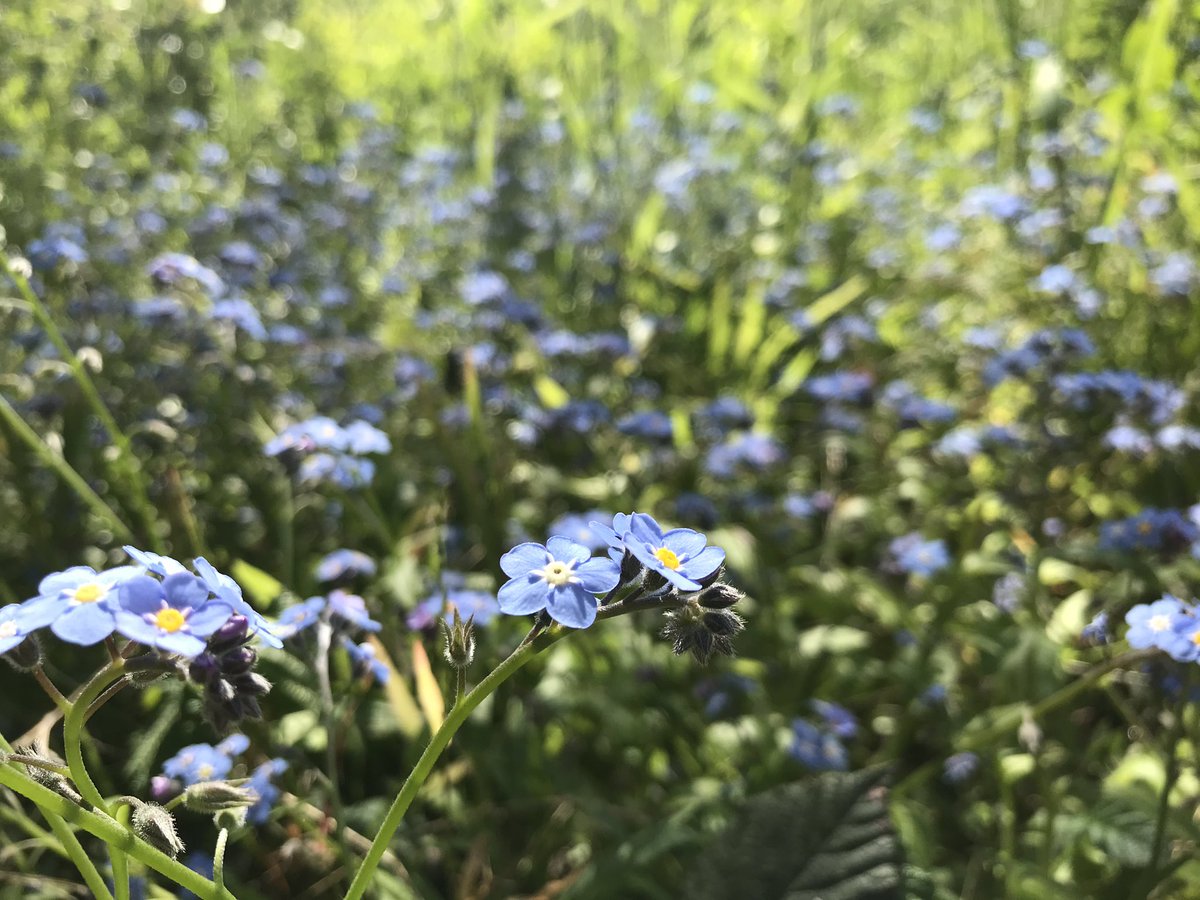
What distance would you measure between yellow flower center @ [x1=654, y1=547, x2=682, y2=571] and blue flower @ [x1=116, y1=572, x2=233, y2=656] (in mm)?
583

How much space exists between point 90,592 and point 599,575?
65cm

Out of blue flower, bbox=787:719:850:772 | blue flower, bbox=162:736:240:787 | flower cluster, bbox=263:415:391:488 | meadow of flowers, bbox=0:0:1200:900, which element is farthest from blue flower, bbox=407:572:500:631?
blue flower, bbox=787:719:850:772

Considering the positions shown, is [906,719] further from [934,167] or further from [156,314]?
[934,167]

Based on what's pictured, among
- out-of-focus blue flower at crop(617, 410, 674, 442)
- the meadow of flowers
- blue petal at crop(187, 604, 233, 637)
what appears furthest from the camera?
out-of-focus blue flower at crop(617, 410, 674, 442)

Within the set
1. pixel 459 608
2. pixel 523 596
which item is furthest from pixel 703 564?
pixel 459 608

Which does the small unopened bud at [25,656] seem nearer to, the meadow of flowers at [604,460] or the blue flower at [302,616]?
the meadow of flowers at [604,460]

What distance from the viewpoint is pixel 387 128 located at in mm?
6641

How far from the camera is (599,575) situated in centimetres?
134

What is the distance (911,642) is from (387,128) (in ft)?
16.6

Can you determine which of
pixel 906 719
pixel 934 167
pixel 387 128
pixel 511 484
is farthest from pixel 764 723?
pixel 387 128

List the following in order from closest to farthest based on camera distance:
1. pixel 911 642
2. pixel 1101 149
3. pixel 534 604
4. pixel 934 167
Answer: pixel 534 604 < pixel 911 642 < pixel 1101 149 < pixel 934 167

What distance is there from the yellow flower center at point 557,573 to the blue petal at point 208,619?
16.3 inches

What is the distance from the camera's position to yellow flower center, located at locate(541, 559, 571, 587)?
4.34 ft

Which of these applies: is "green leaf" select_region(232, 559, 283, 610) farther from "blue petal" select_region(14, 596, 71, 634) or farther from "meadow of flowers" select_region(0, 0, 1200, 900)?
"blue petal" select_region(14, 596, 71, 634)
